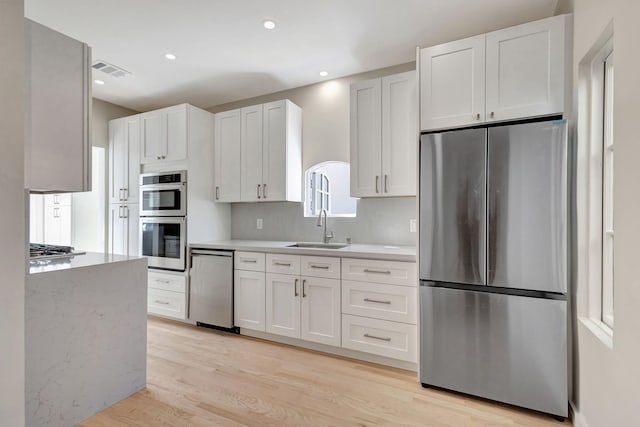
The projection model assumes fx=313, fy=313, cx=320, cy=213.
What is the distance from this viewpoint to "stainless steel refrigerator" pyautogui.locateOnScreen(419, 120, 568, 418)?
6.29ft

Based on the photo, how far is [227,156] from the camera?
3.75m

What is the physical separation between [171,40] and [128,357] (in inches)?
101

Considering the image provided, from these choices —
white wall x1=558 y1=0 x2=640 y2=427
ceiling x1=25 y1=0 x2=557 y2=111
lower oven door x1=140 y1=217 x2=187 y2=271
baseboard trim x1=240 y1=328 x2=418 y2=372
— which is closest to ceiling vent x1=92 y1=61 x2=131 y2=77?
ceiling x1=25 y1=0 x2=557 y2=111

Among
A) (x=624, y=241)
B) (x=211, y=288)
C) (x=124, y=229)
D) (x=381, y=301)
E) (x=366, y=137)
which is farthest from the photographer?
(x=124, y=229)

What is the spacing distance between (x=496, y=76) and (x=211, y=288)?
3184 millimetres

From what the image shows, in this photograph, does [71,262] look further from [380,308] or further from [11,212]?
[380,308]

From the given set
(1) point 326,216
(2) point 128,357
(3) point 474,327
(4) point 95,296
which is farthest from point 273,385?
(1) point 326,216

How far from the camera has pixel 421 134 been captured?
7.79 feet

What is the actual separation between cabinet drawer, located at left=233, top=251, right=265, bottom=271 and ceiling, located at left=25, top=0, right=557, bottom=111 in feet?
6.33

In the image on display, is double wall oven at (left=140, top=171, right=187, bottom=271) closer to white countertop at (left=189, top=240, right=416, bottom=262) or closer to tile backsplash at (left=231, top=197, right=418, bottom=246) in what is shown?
white countertop at (left=189, top=240, right=416, bottom=262)

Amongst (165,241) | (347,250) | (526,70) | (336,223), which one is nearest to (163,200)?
(165,241)

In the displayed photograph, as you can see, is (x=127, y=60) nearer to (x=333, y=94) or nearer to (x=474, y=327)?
(x=333, y=94)

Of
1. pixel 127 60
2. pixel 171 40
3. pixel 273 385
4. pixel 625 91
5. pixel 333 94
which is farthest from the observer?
pixel 333 94

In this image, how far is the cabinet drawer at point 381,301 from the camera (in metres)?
2.48
